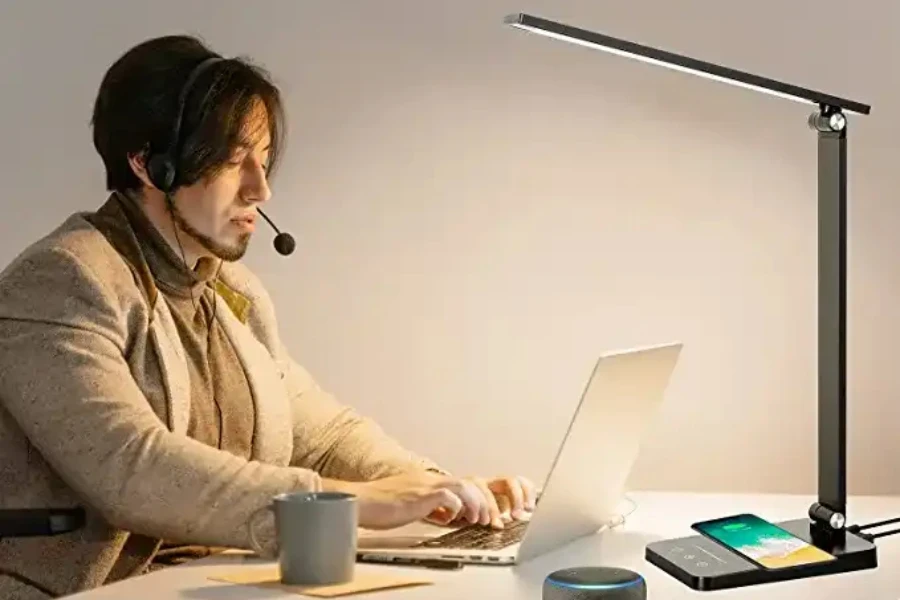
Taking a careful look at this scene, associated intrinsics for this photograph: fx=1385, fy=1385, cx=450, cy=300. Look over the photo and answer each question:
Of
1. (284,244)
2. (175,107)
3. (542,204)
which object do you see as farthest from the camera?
(542,204)

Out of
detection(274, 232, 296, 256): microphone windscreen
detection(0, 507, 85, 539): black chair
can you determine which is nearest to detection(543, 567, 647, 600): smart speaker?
detection(0, 507, 85, 539): black chair

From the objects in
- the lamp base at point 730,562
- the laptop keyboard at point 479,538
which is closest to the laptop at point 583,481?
the laptop keyboard at point 479,538

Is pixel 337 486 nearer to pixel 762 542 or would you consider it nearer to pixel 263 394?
pixel 263 394

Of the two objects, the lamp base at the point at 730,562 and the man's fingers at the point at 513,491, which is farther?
the man's fingers at the point at 513,491

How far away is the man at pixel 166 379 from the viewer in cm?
151

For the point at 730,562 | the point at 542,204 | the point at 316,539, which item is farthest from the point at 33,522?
the point at 542,204

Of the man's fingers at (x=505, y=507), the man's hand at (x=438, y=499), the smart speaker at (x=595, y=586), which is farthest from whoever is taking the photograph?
the man's fingers at (x=505, y=507)

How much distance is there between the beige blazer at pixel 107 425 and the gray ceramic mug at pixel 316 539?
0.52 ft

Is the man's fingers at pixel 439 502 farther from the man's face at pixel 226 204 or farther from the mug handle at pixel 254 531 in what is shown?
the man's face at pixel 226 204

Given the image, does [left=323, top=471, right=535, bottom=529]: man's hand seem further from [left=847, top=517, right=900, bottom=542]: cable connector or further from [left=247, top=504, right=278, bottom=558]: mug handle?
[left=847, top=517, right=900, bottom=542]: cable connector

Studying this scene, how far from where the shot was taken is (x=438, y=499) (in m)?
1.52

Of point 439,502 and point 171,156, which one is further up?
point 171,156

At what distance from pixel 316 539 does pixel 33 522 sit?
1.13 feet

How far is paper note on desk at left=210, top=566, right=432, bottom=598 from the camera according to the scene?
4.22ft
